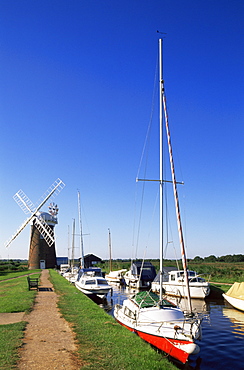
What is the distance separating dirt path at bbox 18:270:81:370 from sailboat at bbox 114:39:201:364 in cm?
366

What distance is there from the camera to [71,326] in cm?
1514

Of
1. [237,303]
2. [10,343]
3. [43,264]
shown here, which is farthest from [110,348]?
[43,264]

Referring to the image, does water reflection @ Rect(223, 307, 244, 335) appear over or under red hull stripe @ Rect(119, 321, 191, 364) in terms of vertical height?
under

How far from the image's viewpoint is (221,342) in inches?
693

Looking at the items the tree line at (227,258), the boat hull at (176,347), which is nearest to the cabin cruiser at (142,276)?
the boat hull at (176,347)

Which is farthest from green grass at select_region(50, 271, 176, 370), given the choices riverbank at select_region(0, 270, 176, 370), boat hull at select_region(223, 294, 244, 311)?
boat hull at select_region(223, 294, 244, 311)

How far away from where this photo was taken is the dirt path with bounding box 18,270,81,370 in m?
9.73

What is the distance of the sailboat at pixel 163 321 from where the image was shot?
13.7 metres

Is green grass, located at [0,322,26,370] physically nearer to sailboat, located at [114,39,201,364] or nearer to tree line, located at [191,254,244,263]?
sailboat, located at [114,39,201,364]

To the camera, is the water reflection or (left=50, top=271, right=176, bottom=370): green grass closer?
(left=50, top=271, right=176, bottom=370): green grass

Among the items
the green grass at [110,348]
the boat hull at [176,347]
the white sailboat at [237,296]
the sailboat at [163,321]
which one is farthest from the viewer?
the white sailboat at [237,296]

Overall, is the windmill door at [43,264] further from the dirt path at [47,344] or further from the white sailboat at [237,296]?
the dirt path at [47,344]

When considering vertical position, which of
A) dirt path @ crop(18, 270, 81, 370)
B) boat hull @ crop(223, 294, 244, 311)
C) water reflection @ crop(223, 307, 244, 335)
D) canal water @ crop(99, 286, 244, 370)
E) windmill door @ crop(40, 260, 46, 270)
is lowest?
canal water @ crop(99, 286, 244, 370)

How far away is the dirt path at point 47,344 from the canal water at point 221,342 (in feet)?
17.2
